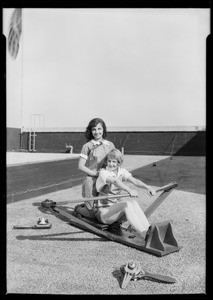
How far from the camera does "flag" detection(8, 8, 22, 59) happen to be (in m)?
2.14

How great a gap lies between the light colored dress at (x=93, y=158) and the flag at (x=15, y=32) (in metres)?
1.91

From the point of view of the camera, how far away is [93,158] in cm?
406

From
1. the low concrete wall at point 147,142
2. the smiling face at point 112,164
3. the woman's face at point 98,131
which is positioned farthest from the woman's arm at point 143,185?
the low concrete wall at point 147,142

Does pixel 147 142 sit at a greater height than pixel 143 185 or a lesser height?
greater

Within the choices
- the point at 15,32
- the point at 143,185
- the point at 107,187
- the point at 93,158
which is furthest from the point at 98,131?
the point at 15,32

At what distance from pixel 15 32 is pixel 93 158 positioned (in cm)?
207

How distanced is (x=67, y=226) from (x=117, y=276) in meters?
1.57

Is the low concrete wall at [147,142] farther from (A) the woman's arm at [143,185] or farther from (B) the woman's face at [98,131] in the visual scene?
(A) the woman's arm at [143,185]

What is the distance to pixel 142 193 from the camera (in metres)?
6.46

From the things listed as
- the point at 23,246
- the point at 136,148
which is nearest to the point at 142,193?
the point at 23,246

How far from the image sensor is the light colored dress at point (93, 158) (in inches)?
159

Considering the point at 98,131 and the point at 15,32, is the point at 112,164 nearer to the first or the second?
the point at 98,131

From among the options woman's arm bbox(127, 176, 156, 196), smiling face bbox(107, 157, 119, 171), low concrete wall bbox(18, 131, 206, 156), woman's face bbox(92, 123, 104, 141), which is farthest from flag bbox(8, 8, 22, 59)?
low concrete wall bbox(18, 131, 206, 156)
